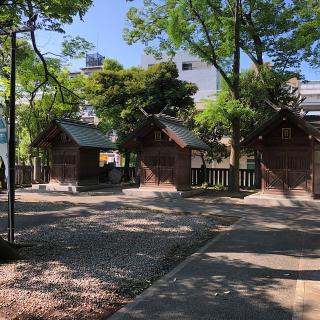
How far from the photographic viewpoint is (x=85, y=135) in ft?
79.1

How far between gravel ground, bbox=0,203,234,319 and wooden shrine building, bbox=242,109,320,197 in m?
5.53

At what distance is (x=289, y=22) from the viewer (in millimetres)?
22578

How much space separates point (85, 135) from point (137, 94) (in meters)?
5.38

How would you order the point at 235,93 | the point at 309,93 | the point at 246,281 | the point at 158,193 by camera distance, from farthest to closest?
the point at 309,93 → the point at 235,93 → the point at 158,193 → the point at 246,281

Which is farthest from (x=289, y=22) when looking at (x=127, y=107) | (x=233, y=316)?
(x=233, y=316)

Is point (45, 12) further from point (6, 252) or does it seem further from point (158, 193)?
point (158, 193)

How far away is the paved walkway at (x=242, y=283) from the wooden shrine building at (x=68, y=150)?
13.6 meters

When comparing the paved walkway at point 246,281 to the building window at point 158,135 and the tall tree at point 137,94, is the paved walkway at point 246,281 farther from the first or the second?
the tall tree at point 137,94

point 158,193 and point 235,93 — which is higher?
point 235,93

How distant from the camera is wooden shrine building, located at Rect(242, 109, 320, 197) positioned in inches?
680

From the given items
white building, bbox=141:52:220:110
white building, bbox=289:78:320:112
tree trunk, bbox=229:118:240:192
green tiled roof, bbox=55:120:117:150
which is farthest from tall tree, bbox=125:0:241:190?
white building, bbox=141:52:220:110

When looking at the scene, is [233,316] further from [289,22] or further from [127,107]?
[127,107]

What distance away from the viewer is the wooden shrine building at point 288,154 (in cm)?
1728

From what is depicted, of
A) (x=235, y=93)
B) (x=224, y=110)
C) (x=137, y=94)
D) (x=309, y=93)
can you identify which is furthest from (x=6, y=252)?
(x=309, y=93)
